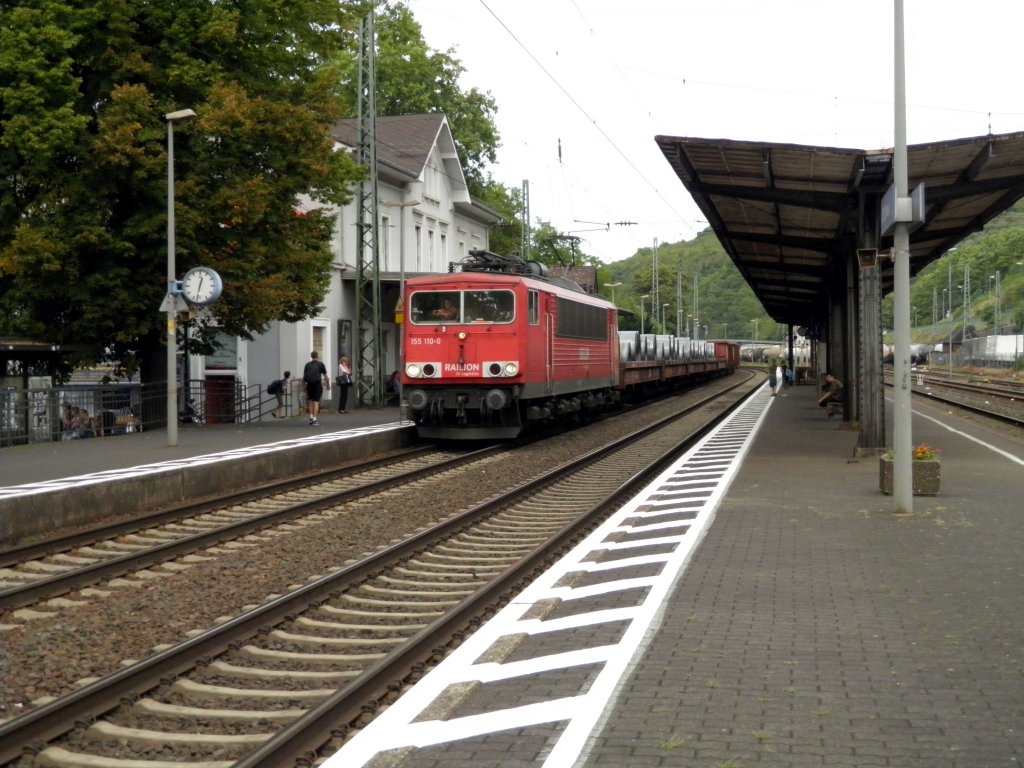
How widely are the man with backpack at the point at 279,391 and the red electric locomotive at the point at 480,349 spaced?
878 cm

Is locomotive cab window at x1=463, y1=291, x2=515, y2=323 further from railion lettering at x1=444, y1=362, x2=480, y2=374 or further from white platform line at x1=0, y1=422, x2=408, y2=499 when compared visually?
white platform line at x1=0, y1=422, x2=408, y2=499

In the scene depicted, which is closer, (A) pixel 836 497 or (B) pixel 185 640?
(B) pixel 185 640

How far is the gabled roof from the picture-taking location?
1718 inches

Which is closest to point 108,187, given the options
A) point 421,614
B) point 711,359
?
point 421,614

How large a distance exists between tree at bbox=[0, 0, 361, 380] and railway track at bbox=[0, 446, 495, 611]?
7.05 metres

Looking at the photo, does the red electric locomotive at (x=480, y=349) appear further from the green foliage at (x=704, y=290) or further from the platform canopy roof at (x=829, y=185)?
the green foliage at (x=704, y=290)

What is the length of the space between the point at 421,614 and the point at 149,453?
1157cm

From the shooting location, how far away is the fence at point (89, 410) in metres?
20.9

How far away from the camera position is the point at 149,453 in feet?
63.3

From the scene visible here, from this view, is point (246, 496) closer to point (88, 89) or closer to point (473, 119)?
point (88, 89)

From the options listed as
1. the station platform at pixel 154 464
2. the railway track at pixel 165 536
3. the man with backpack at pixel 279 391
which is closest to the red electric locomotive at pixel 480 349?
the station platform at pixel 154 464

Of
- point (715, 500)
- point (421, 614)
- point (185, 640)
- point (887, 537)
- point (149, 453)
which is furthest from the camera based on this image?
point (149, 453)

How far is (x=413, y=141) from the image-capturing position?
46.2 meters

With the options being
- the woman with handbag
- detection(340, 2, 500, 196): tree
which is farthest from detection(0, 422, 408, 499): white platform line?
detection(340, 2, 500, 196): tree
